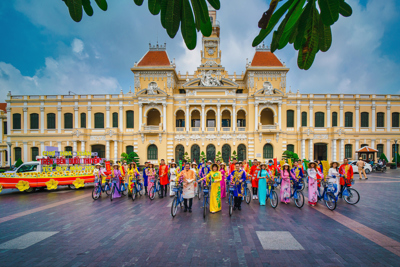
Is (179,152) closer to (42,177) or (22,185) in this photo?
(42,177)

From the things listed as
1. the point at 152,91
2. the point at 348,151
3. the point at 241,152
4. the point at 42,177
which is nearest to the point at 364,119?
the point at 348,151

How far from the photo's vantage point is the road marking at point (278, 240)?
423cm

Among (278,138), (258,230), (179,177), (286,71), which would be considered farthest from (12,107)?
(286,71)

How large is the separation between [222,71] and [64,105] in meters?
23.3

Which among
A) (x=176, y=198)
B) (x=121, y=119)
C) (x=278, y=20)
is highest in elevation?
(x=121, y=119)

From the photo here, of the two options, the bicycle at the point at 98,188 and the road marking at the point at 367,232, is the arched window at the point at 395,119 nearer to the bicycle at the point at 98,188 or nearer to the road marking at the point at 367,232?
the road marking at the point at 367,232

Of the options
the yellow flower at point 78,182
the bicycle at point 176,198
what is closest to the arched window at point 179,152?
the yellow flower at point 78,182

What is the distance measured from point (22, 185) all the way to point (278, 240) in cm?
1355

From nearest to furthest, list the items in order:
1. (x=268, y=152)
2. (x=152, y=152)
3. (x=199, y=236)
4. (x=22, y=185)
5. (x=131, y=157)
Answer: (x=199, y=236) < (x=22, y=185) < (x=131, y=157) < (x=268, y=152) < (x=152, y=152)

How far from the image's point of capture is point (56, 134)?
2605 centimetres

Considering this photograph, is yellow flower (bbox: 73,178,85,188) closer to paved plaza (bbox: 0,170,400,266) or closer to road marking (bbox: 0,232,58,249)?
paved plaza (bbox: 0,170,400,266)

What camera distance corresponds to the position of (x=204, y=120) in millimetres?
25359

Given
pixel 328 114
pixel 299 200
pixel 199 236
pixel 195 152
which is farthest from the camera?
pixel 328 114

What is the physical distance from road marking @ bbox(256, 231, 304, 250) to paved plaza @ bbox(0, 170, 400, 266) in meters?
0.02
